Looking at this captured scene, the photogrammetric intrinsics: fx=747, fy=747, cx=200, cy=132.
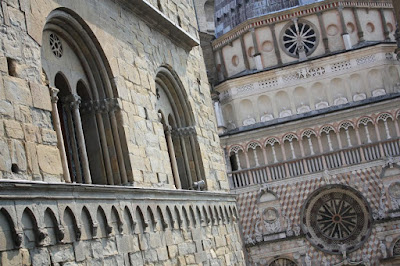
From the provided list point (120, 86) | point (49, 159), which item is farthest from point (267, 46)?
point (49, 159)

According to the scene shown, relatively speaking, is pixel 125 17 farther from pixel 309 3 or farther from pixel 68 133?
pixel 309 3

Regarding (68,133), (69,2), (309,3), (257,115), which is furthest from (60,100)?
(309,3)

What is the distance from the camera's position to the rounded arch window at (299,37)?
125 ft

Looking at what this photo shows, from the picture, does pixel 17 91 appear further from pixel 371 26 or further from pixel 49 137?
pixel 371 26

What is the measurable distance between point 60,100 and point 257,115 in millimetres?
26539

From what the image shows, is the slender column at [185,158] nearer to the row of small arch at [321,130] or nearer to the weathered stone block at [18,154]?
the weathered stone block at [18,154]

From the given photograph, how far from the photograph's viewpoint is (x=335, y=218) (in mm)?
33750

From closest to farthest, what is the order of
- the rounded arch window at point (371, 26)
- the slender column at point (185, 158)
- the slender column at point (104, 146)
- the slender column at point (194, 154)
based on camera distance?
the slender column at point (104, 146)
the slender column at point (185, 158)
the slender column at point (194, 154)
the rounded arch window at point (371, 26)

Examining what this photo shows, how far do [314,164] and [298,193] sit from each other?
156 cm

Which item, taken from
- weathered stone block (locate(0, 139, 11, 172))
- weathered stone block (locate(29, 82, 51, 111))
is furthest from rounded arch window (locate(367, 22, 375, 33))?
weathered stone block (locate(0, 139, 11, 172))

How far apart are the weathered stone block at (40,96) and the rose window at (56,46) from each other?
1319 mm

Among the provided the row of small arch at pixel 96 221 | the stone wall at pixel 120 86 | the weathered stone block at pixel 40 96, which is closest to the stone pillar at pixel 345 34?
the stone wall at pixel 120 86

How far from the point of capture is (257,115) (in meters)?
36.8

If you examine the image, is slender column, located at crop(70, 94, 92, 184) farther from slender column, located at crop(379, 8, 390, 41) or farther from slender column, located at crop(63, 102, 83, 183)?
slender column, located at crop(379, 8, 390, 41)
